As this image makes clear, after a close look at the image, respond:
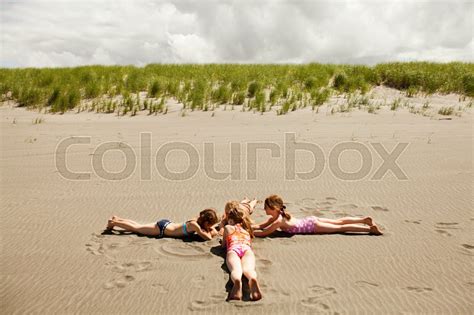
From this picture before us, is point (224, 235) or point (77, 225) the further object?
point (77, 225)

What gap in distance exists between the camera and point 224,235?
439cm

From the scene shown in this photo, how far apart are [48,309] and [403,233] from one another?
11.7ft

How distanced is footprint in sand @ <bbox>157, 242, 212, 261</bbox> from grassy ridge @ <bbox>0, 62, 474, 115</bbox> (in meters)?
7.93

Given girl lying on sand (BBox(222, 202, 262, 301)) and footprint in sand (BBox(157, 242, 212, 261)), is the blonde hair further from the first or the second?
footprint in sand (BBox(157, 242, 212, 261))

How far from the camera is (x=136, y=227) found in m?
4.80

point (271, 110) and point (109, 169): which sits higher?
point (271, 110)

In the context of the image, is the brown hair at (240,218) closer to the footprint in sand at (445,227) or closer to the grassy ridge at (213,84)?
the footprint in sand at (445,227)

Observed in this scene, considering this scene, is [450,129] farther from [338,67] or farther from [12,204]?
[12,204]

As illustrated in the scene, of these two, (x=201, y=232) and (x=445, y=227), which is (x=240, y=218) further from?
(x=445, y=227)

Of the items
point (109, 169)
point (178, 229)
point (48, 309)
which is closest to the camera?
point (48, 309)

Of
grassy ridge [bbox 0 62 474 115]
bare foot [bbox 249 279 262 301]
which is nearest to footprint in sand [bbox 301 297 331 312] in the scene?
bare foot [bbox 249 279 262 301]

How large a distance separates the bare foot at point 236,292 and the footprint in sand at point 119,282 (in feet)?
2.92

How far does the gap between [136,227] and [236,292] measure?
1.77 meters

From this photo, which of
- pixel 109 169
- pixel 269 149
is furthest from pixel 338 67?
pixel 109 169
